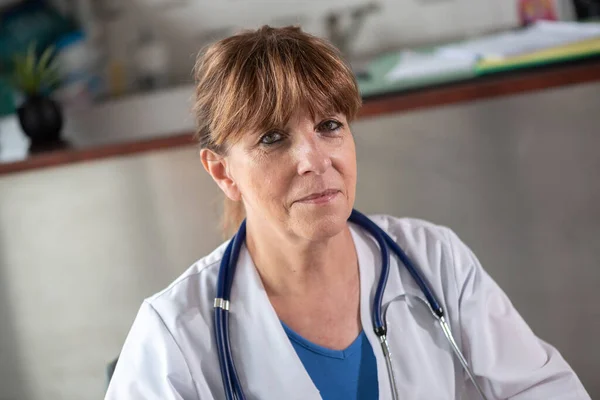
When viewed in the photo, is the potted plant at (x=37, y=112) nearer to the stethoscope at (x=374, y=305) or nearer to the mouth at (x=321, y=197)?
the stethoscope at (x=374, y=305)

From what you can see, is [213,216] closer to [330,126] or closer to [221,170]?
[221,170]

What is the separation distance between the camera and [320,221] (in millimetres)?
1278

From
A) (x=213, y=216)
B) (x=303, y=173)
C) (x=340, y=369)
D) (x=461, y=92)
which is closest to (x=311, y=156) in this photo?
(x=303, y=173)

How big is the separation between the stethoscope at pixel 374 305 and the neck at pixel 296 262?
53 mm

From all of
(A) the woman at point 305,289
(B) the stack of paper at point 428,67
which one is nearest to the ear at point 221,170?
(A) the woman at point 305,289

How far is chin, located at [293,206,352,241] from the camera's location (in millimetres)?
1275

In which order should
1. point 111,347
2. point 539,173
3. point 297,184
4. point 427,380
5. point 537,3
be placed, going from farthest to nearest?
point 537,3
point 111,347
point 539,173
point 427,380
point 297,184

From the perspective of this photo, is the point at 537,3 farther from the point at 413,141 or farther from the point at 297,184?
the point at 297,184

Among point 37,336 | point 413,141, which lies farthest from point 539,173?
point 37,336

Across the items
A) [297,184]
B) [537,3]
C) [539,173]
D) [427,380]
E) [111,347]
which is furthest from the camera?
[537,3]

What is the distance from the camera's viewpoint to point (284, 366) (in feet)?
4.46

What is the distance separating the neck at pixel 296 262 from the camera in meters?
1.39

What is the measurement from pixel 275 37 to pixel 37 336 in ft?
4.59

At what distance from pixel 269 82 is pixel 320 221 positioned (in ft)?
0.76
